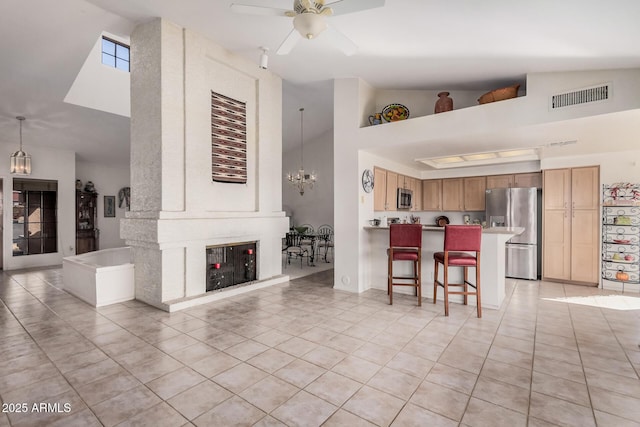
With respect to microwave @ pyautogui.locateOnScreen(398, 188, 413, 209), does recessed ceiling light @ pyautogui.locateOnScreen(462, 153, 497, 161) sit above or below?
above

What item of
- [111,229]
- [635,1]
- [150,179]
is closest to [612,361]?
[635,1]

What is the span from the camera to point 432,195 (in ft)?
22.8

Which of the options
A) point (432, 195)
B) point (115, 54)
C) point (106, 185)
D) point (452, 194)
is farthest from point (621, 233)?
point (106, 185)

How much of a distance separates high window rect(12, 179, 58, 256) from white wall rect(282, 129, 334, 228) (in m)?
6.07

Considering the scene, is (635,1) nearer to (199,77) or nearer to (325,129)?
(199,77)

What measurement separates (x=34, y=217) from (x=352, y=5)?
8084 mm

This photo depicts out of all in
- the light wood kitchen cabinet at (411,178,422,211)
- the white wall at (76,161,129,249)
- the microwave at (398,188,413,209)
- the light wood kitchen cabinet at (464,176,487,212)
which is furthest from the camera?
the white wall at (76,161,129,249)

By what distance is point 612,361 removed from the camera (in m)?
2.49

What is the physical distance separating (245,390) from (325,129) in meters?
8.21

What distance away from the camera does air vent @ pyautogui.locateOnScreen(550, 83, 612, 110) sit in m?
3.13

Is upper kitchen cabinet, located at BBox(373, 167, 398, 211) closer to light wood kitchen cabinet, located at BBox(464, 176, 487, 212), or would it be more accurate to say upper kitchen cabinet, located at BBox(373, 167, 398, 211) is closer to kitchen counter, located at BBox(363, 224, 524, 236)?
kitchen counter, located at BBox(363, 224, 524, 236)

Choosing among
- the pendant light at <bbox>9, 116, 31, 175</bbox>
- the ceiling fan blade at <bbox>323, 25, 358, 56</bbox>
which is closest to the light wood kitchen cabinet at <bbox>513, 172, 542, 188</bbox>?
the ceiling fan blade at <bbox>323, 25, 358, 56</bbox>

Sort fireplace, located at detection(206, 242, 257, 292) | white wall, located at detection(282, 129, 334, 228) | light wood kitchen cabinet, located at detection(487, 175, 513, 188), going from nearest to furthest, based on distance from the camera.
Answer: fireplace, located at detection(206, 242, 257, 292), light wood kitchen cabinet, located at detection(487, 175, 513, 188), white wall, located at detection(282, 129, 334, 228)

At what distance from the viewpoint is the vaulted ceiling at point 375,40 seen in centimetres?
261
